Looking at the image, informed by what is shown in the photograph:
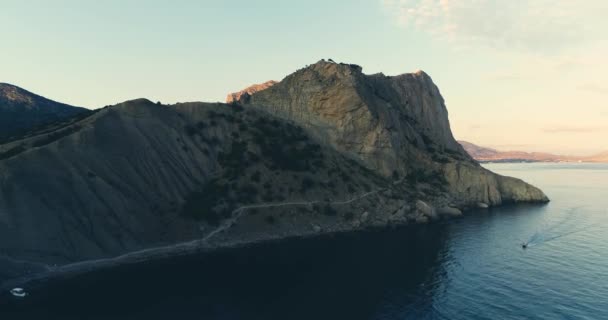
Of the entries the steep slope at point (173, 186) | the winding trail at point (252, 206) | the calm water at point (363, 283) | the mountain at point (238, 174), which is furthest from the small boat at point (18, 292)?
the winding trail at point (252, 206)

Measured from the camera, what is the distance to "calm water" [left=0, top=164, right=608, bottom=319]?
54.6 meters

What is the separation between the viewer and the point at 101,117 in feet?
340

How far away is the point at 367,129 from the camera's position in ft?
465

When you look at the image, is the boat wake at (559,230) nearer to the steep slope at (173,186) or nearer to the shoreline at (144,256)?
the steep slope at (173,186)

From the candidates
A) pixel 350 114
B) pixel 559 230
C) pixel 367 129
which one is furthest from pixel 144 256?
pixel 559 230

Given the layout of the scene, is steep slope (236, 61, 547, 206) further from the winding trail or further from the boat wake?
the boat wake

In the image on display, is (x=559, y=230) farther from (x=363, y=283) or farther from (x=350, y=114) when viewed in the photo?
(x=350, y=114)

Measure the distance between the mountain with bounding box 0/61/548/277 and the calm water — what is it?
1135 cm

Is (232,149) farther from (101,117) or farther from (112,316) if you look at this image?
(112,316)

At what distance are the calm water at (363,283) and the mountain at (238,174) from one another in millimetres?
11346

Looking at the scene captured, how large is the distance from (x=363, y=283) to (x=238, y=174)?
5773 cm

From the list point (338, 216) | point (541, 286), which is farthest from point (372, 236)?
point (541, 286)

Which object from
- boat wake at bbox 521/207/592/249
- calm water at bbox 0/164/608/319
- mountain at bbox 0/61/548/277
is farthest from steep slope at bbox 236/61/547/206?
calm water at bbox 0/164/608/319

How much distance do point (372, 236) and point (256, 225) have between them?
28.5m
